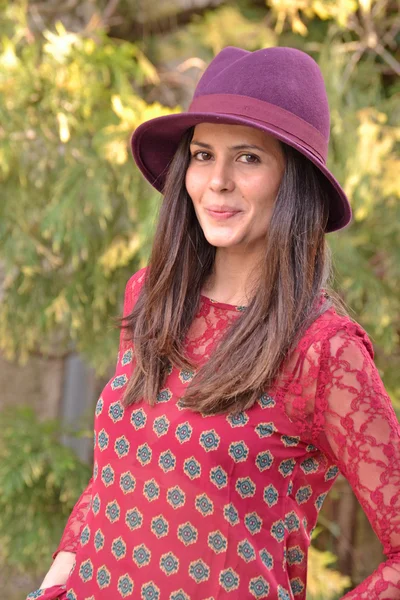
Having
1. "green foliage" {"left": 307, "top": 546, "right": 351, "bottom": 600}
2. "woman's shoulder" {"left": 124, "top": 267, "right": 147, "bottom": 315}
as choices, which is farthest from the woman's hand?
"green foliage" {"left": 307, "top": 546, "right": 351, "bottom": 600}

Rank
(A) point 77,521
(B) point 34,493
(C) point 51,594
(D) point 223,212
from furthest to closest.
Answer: (B) point 34,493 → (A) point 77,521 → (C) point 51,594 → (D) point 223,212

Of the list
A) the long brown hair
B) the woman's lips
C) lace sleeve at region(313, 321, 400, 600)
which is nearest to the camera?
lace sleeve at region(313, 321, 400, 600)

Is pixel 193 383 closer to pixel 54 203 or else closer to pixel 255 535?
pixel 255 535

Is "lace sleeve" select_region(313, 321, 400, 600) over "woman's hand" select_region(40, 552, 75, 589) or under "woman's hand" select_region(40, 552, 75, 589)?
over

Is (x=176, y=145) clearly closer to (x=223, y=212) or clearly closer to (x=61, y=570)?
(x=223, y=212)

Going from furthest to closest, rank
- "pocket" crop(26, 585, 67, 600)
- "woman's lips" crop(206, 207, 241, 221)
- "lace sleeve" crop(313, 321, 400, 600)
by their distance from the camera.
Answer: "pocket" crop(26, 585, 67, 600), "woman's lips" crop(206, 207, 241, 221), "lace sleeve" crop(313, 321, 400, 600)

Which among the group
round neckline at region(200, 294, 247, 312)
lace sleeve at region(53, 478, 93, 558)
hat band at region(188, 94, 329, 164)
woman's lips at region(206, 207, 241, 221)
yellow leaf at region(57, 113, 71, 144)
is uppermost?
yellow leaf at region(57, 113, 71, 144)

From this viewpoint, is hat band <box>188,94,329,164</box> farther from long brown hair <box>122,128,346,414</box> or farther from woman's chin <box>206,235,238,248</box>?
woman's chin <box>206,235,238,248</box>

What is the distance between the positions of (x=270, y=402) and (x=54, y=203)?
1.87 metres

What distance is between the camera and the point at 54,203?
334 centimetres

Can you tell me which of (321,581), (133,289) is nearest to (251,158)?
(133,289)

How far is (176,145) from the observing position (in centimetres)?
205

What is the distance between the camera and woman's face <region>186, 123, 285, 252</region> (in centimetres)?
178

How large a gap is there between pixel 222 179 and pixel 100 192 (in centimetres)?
157
